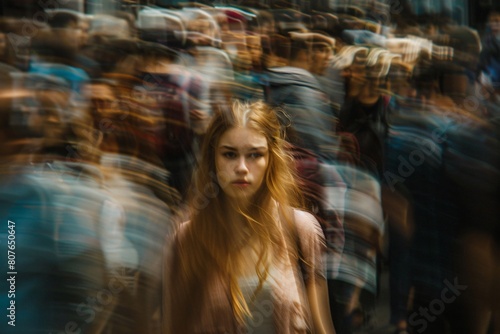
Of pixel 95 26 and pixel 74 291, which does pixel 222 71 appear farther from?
pixel 74 291

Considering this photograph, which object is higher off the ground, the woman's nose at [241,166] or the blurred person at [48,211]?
the woman's nose at [241,166]

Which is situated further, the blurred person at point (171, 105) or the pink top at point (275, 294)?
the blurred person at point (171, 105)

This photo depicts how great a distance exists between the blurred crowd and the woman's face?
15 centimetres

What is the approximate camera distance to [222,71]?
11.7ft

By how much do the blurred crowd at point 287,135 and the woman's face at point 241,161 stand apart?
0.15m

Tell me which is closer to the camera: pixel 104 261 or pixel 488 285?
pixel 104 261

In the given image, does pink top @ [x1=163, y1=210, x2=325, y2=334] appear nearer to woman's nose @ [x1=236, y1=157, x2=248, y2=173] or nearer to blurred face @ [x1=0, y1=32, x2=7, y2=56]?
woman's nose @ [x1=236, y1=157, x2=248, y2=173]

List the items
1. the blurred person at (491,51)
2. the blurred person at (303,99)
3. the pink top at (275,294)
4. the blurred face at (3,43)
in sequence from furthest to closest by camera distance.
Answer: the blurred person at (491,51) → the blurred person at (303,99) → the blurred face at (3,43) → the pink top at (275,294)

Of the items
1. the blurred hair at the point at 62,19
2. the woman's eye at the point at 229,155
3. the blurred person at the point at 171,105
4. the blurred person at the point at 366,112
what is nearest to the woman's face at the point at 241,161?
the woman's eye at the point at 229,155

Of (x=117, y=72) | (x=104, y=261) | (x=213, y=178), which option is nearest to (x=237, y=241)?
(x=213, y=178)

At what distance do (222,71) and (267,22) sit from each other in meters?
0.28

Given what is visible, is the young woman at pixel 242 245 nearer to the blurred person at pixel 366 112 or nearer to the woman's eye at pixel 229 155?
the woman's eye at pixel 229 155

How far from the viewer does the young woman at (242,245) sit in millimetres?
3350

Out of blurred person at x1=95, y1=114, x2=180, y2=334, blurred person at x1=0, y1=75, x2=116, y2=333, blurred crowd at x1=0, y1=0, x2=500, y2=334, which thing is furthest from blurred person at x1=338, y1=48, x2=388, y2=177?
blurred person at x1=0, y1=75, x2=116, y2=333
